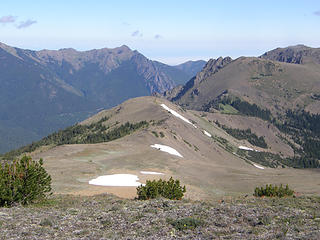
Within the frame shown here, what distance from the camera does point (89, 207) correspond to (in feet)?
82.5

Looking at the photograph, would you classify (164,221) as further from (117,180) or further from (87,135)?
(87,135)

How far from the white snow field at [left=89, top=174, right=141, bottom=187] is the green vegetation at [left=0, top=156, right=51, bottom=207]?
1460cm

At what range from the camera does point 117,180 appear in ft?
140

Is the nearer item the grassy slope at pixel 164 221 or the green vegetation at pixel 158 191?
the grassy slope at pixel 164 221

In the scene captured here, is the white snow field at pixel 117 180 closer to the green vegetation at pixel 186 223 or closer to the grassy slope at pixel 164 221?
the grassy slope at pixel 164 221

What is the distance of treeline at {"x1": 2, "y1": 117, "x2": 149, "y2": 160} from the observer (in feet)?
362

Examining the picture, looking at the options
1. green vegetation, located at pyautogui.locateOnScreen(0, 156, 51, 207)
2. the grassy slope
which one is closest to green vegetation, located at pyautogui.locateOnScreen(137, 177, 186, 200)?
the grassy slope

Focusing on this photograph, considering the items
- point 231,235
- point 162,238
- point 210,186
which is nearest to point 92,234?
point 162,238

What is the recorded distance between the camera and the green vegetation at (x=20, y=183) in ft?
81.8

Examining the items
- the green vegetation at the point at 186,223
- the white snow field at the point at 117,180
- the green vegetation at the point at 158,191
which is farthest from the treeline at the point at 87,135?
the green vegetation at the point at 186,223

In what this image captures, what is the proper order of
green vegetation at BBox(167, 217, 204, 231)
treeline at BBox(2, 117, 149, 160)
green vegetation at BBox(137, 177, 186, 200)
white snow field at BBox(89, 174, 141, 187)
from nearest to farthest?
green vegetation at BBox(167, 217, 204, 231), green vegetation at BBox(137, 177, 186, 200), white snow field at BBox(89, 174, 141, 187), treeline at BBox(2, 117, 149, 160)

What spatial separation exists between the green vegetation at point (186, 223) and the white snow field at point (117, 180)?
20879 millimetres

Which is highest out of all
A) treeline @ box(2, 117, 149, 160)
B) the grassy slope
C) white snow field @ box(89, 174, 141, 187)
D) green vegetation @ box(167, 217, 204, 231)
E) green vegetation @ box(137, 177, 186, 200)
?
green vegetation @ box(167, 217, 204, 231)

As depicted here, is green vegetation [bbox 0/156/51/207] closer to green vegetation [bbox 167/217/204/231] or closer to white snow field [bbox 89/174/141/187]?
green vegetation [bbox 167/217/204/231]
